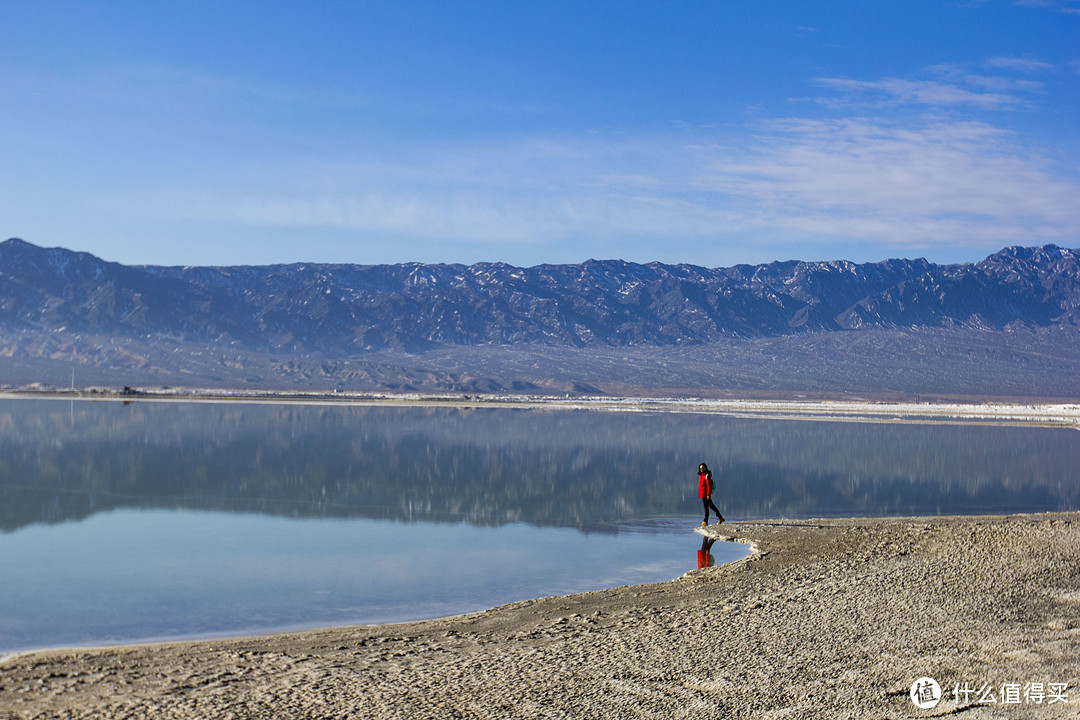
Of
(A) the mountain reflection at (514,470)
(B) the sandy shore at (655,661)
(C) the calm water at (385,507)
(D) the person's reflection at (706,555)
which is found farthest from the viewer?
(A) the mountain reflection at (514,470)

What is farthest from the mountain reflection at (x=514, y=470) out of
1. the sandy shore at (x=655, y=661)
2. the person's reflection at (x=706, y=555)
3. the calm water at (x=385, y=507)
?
the sandy shore at (x=655, y=661)

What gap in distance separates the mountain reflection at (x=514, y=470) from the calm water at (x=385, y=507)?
117 mm

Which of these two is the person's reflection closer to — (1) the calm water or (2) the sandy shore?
(1) the calm water

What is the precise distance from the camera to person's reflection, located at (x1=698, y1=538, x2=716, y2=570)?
14180 millimetres

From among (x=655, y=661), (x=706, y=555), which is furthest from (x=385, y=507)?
(x=655, y=661)

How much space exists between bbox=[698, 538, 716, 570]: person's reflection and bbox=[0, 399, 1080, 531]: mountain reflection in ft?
7.69

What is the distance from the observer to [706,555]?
15.0 metres

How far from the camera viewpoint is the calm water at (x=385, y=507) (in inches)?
475

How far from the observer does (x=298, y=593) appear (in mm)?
12383

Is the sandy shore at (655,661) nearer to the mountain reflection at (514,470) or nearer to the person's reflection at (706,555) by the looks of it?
the person's reflection at (706,555)

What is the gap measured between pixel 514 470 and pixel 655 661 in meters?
18.6

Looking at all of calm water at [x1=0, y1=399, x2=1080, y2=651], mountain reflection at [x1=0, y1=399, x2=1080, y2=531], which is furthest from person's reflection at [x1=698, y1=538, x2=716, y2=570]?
mountain reflection at [x1=0, y1=399, x2=1080, y2=531]

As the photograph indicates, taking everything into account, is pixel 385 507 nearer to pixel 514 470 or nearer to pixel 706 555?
pixel 706 555

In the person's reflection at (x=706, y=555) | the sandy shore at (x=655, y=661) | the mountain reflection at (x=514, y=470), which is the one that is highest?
the sandy shore at (x=655, y=661)
